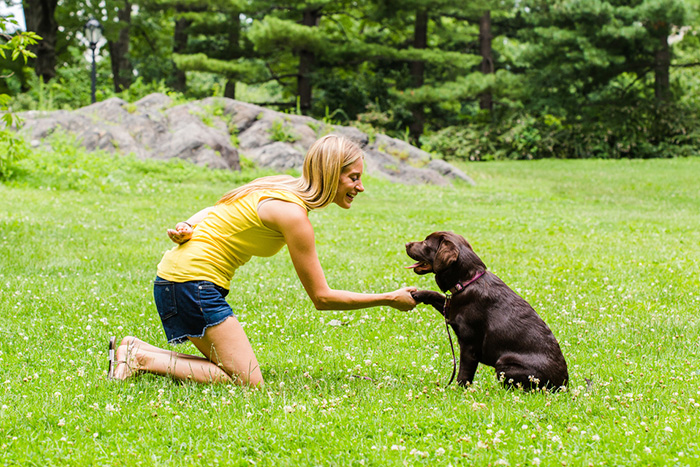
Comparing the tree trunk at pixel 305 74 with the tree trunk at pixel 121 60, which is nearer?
the tree trunk at pixel 305 74

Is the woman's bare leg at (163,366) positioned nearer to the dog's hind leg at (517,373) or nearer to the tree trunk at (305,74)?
the dog's hind leg at (517,373)

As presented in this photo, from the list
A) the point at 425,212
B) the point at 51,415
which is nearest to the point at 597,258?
the point at 425,212

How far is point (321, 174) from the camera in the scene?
4328 mm

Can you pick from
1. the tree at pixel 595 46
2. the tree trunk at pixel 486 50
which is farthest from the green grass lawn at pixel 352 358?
the tree trunk at pixel 486 50

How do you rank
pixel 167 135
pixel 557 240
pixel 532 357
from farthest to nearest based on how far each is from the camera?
pixel 167 135
pixel 557 240
pixel 532 357

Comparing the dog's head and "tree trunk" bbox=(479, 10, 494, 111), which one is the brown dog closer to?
the dog's head

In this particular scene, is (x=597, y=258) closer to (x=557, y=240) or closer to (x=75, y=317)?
(x=557, y=240)

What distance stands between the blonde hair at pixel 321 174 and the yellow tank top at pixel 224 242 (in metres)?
0.07

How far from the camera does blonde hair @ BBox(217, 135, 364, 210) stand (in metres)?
4.27

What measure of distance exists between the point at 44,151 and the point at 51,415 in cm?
1501

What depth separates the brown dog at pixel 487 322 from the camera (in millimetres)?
4258

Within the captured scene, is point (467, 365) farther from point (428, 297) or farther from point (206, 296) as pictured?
point (206, 296)

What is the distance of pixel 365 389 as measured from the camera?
4305 millimetres

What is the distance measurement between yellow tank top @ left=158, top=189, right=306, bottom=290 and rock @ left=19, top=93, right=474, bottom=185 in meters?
14.6
